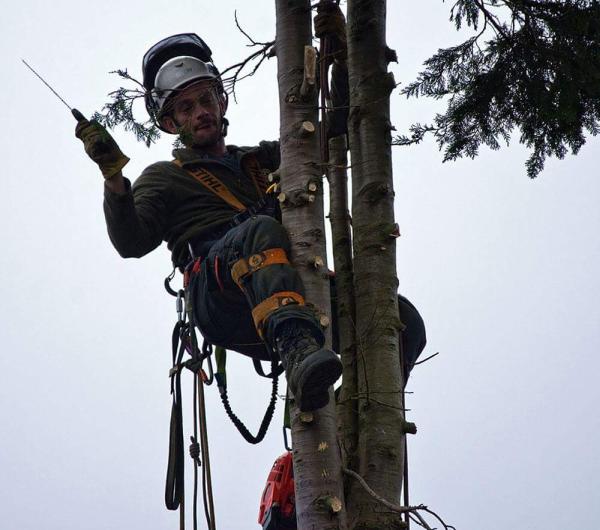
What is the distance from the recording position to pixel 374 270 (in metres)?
3.97

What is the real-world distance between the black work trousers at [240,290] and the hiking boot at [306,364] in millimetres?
41

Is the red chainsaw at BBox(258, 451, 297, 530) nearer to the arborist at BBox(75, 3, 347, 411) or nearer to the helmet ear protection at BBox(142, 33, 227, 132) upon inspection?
the arborist at BBox(75, 3, 347, 411)

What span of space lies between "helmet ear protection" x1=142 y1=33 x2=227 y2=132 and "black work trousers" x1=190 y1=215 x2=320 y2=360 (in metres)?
0.83

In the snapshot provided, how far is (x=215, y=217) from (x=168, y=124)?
2.22 feet

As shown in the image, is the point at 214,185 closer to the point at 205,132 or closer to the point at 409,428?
the point at 205,132

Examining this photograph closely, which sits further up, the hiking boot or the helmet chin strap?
the helmet chin strap

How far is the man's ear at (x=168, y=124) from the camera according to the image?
486 cm

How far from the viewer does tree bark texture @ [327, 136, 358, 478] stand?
3.83m

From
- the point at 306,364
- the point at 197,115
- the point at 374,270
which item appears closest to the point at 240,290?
the point at 374,270

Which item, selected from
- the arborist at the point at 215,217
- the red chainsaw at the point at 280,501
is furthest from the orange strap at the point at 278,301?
the red chainsaw at the point at 280,501

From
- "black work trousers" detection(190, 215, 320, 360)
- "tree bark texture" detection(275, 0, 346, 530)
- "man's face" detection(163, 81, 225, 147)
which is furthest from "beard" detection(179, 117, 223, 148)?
"tree bark texture" detection(275, 0, 346, 530)

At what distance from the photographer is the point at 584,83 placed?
191 inches

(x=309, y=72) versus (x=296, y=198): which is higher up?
(x=309, y=72)

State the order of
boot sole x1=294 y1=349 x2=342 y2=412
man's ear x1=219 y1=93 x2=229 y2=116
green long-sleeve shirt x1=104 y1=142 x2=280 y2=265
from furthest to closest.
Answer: man's ear x1=219 y1=93 x2=229 y2=116 < green long-sleeve shirt x1=104 y1=142 x2=280 y2=265 < boot sole x1=294 y1=349 x2=342 y2=412
